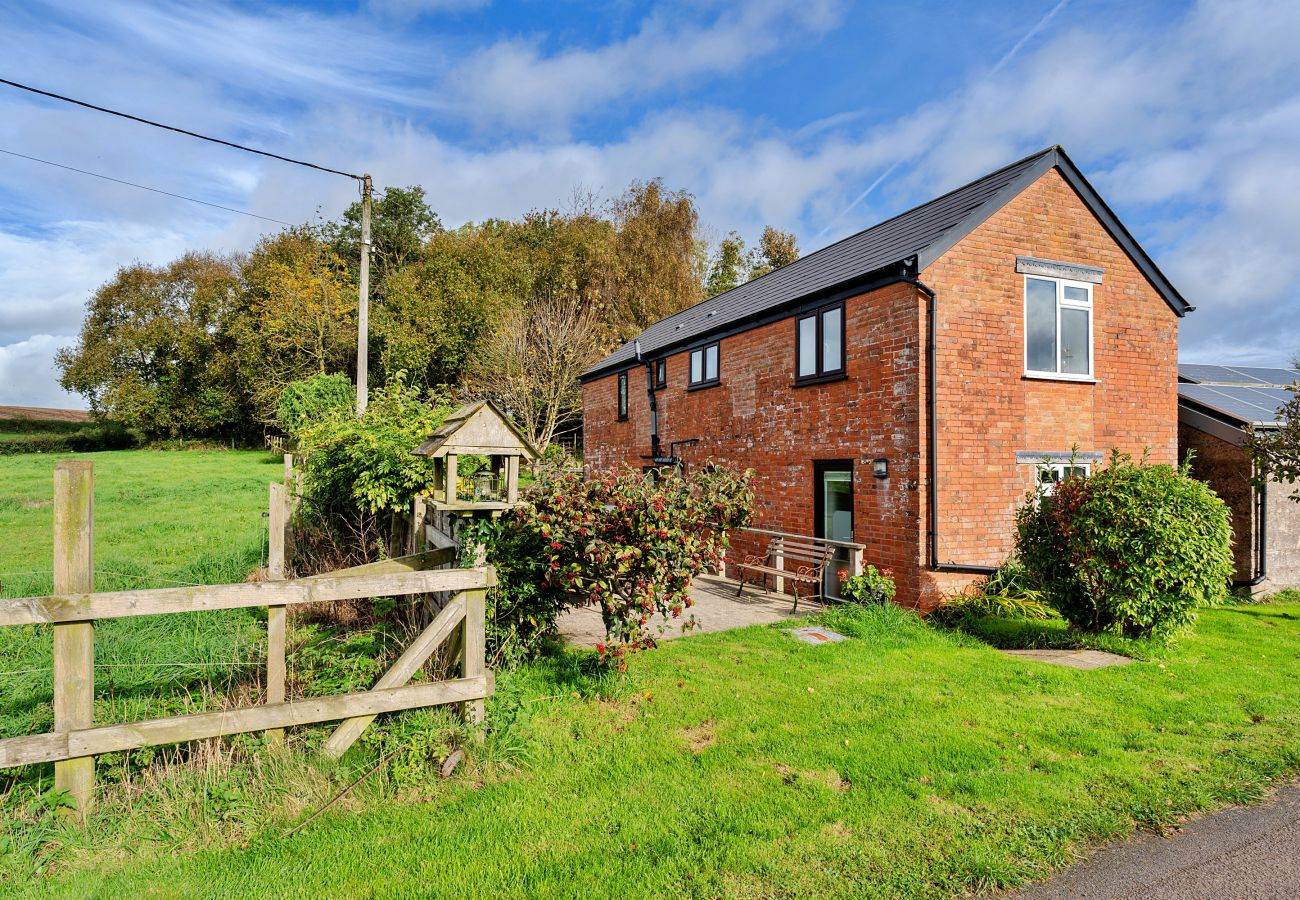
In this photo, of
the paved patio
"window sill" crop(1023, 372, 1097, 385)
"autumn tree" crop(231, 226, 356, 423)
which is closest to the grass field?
the paved patio

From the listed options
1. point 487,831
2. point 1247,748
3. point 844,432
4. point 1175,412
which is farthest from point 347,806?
point 1175,412

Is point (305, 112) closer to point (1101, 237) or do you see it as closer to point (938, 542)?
point (938, 542)

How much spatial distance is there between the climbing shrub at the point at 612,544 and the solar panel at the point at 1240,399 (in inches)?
516

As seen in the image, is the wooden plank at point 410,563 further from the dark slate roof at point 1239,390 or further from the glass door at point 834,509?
the dark slate roof at point 1239,390

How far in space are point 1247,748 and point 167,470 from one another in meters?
34.3

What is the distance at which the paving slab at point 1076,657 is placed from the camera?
7.72 meters

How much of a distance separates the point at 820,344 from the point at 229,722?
10.7 meters

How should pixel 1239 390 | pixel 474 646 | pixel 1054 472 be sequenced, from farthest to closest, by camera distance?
1. pixel 1239 390
2. pixel 1054 472
3. pixel 474 646

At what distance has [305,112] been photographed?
11.6 metres

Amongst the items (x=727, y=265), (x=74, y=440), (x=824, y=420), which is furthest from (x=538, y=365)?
(x=74, y=440)

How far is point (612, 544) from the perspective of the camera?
5617 millimetres

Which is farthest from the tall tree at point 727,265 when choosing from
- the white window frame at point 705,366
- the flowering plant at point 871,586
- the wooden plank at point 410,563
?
the wooden plank at point 410,563

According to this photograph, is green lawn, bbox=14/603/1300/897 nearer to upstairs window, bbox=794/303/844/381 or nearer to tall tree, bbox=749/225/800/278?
upstairs window, bbox=794/303/844/381

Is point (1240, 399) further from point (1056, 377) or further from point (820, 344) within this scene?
point (820, 344)
